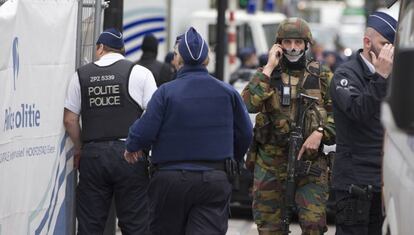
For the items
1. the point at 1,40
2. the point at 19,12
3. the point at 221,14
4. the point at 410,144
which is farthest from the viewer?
the point at 221,14

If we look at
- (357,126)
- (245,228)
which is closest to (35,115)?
(357,126)

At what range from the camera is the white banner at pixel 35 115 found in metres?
6.96

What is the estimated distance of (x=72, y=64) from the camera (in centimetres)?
847

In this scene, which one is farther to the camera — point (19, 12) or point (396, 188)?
point (19, 12)

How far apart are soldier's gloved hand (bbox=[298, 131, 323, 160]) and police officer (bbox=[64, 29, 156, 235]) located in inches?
48.5

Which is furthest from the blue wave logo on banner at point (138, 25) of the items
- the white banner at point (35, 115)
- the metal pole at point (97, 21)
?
the white banner at point (35, 115)

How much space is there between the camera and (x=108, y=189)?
28.0 feet

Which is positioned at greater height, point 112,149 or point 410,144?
point 410,144

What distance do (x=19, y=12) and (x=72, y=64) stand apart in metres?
1.32

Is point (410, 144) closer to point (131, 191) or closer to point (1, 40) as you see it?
point (1, 40)

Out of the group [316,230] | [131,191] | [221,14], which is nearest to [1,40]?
[131,191]

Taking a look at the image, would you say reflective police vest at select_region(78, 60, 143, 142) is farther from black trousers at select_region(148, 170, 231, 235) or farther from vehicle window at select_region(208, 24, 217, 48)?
vehicle window at select_region(208, 24, 217, 48)

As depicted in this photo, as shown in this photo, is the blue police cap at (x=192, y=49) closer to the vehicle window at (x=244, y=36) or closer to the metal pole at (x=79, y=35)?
the metal pole at (x=79, y=35)

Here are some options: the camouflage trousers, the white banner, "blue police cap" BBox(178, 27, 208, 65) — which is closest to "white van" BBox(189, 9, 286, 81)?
the camouflage trousers
